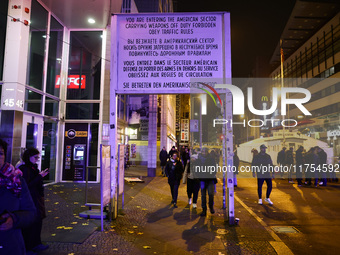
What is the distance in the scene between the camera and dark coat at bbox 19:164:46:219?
174 inches

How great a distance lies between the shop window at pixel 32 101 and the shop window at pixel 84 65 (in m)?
2.12

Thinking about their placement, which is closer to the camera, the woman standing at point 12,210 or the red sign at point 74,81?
the woman standing at point 12,210

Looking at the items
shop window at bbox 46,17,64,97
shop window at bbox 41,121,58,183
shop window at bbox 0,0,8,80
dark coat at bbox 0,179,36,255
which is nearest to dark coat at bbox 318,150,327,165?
shop window at bbox 41,121,58,183

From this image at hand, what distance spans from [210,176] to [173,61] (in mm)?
3427

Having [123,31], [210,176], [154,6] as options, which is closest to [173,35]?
[123,31]

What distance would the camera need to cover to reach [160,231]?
577 centimetres

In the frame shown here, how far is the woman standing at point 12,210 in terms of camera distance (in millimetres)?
1917

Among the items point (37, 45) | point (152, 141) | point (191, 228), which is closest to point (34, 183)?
point (191, 228)

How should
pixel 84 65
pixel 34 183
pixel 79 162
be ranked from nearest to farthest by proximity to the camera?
pixel 34 183 < pixel 79 162 < pixel 84 65

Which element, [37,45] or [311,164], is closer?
[37,45]

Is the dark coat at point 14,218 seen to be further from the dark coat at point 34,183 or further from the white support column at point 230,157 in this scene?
the white support column at point 230,157

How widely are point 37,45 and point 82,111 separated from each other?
142 inches

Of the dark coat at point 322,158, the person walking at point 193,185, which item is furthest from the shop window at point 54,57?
the dark coat at point 322,158

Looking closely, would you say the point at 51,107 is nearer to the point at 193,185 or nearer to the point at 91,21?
the point at 91,21
